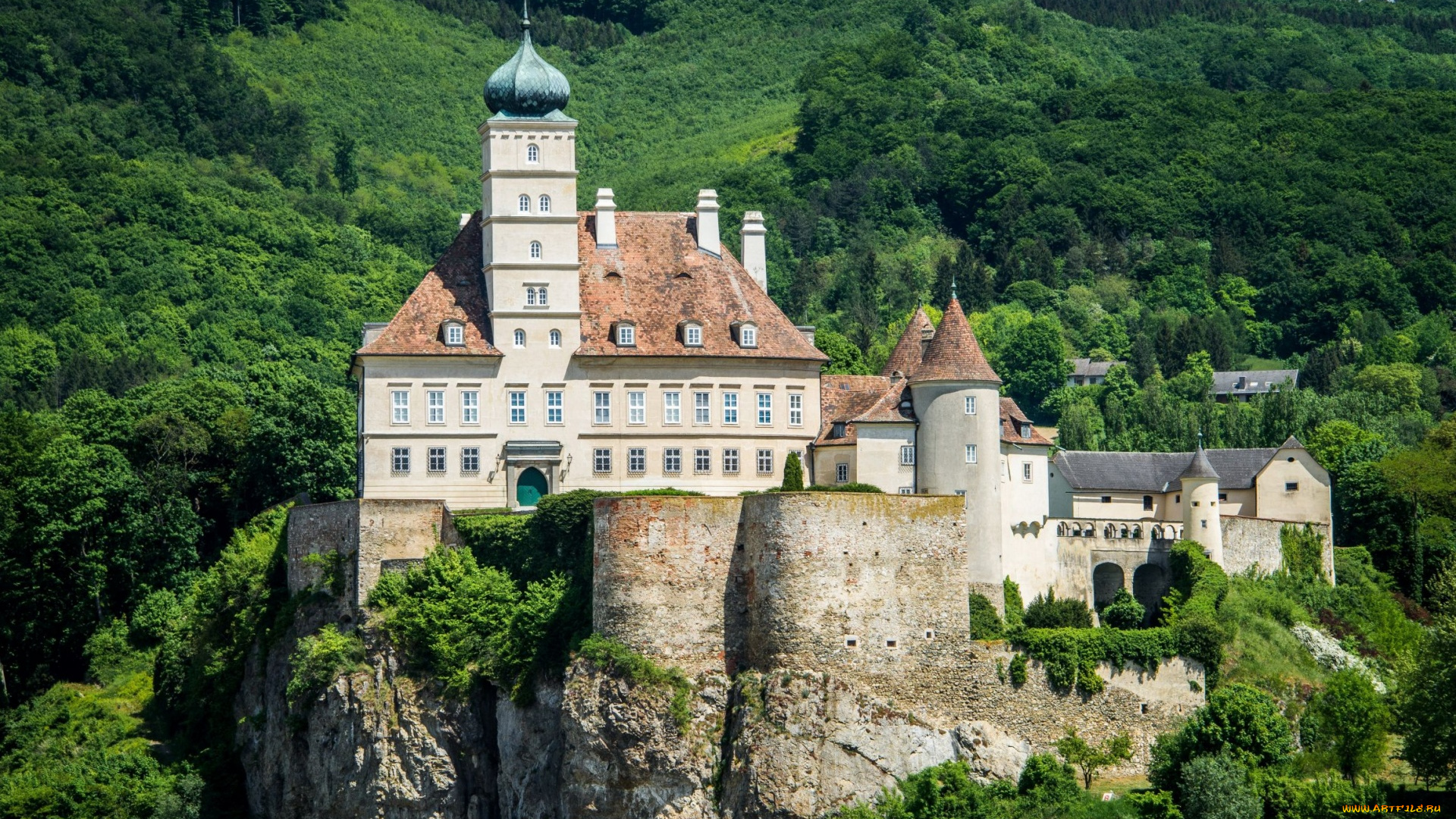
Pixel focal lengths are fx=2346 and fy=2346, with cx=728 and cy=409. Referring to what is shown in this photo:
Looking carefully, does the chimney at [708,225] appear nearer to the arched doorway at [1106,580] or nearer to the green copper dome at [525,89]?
the green copper dome at [525,89]

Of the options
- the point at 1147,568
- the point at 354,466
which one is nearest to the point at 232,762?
the point at 354,466

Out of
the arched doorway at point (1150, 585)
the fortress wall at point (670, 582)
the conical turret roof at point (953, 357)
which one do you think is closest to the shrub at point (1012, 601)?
the arched doorway at point (1150, 585)

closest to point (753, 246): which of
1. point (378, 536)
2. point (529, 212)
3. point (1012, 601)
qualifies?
point (529, 212)

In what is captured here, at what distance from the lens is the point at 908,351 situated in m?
75.2

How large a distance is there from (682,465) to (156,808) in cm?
1960

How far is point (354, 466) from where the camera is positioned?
84375 millimetres

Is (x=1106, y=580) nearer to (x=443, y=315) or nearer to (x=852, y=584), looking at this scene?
(x=852, y=584)

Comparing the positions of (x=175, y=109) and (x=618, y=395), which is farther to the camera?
(x=175, y=109)

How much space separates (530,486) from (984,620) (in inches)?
616

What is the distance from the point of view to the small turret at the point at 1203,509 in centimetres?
7562

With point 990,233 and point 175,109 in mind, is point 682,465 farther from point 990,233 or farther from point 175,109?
point 175,109

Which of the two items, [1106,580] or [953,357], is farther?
[1106,580]

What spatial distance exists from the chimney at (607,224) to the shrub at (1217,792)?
88.8ft

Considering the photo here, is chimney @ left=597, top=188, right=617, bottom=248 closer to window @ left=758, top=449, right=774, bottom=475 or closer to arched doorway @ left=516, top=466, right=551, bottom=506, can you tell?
arched doorway @ left=516, top=466, right=551, bottom=506
